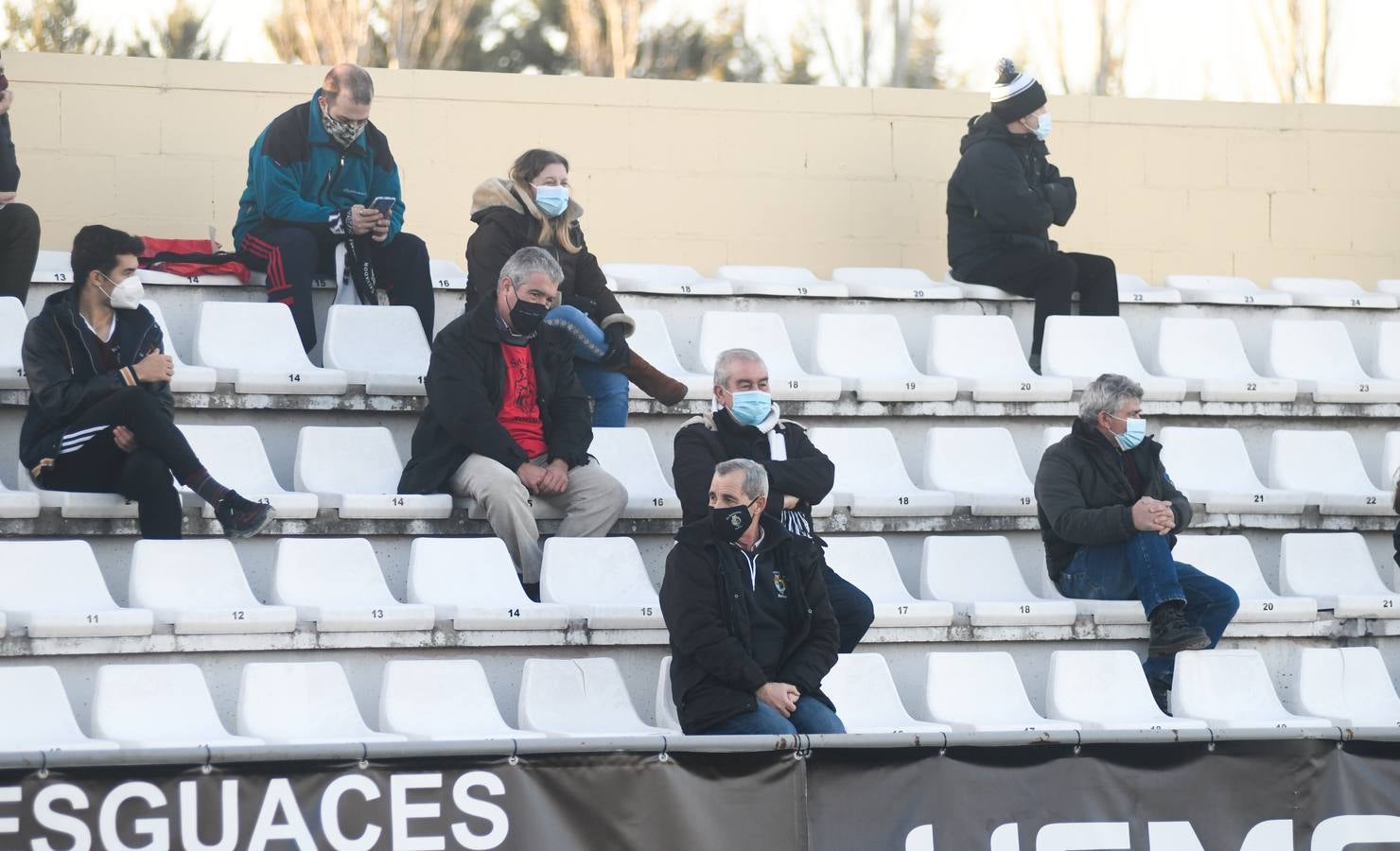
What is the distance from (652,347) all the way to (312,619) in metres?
2.16

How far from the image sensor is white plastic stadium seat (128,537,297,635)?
19.0 feet

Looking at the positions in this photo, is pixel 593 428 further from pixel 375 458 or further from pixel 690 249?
pixel 690 249

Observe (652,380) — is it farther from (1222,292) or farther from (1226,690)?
(1222,292)

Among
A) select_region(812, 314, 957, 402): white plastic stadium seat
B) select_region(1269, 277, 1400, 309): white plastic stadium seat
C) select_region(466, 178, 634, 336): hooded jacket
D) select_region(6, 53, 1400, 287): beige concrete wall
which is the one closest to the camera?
select_region(466, 178, 634, 336): hooded jacket

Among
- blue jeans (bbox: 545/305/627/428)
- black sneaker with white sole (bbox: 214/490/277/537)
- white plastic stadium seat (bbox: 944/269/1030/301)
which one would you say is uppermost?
white plastic stadium seat (bbox: 944/269/1030/301)

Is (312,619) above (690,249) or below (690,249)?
below

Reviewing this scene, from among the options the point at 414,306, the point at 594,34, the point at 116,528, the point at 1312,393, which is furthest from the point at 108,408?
the point at 594,34

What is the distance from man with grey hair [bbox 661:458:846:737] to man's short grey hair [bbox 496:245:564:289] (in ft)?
3.89

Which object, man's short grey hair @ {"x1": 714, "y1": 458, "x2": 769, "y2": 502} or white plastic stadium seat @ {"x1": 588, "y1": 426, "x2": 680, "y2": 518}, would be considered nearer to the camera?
man's short grey hair @ {"x1": 714, "y1": 458, "x2": 769, "y2": 502}

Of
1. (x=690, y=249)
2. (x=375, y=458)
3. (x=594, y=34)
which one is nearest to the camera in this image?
(x=375, y=458)

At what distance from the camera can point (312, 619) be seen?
5902 mm

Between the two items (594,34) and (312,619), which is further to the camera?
(594,34)

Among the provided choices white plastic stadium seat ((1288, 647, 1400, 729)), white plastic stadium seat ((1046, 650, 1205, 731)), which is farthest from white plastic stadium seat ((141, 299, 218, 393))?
white plastic stadium seat ((1288, 647, 1400, 729))

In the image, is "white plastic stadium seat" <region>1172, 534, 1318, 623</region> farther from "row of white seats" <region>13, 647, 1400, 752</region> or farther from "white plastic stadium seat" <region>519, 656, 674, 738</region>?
"white plastic stadium seat" <region>519, 656, 674, 738</region>
